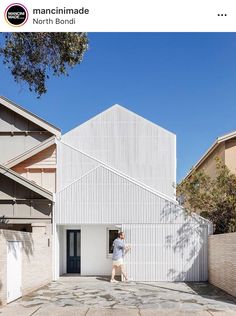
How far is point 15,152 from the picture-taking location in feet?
70.1

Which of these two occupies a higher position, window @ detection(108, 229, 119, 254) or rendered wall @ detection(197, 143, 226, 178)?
rendered wall @ detection(197, 143, 226, 178)

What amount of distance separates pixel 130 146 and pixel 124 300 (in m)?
10.4

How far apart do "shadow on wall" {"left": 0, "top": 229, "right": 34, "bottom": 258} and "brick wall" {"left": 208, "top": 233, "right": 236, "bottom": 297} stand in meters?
6.19

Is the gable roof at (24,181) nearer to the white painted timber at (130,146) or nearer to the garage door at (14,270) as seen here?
the garage door at (14,270)

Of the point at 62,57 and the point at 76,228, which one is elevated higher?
the point at 62,57

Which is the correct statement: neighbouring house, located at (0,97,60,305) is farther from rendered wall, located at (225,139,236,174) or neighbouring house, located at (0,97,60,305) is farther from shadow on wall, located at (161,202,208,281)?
rendered wall, located at (225,139,236,174)

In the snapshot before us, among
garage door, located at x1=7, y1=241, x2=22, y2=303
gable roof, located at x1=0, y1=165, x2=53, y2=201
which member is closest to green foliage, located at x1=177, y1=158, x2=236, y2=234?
gable roof, located at x1=0, y1=165, x2=53, y2=201

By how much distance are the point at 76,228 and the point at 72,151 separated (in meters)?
3.35

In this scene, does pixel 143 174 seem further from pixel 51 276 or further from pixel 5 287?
pixel 5 287

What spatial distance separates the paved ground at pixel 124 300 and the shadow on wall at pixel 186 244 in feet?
3.45

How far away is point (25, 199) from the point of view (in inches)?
712
